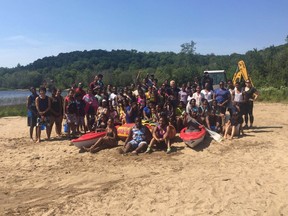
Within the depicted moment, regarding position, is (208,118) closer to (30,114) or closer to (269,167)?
(269,167)

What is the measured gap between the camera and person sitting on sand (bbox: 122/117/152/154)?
959cm

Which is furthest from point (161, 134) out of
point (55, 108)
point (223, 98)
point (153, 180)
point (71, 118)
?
point (55, 108)

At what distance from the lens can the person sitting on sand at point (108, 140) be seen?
10055 mm

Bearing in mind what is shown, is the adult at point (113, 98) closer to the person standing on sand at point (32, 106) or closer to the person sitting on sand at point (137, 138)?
the person sitting on sand at point (137, 138)

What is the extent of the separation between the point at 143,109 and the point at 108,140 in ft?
5.35

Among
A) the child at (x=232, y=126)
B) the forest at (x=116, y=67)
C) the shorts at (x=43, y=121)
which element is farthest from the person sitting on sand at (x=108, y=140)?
the forest at (x=116, y=67)

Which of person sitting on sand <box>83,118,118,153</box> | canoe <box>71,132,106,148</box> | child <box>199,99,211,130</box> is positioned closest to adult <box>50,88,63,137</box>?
canoe <box>71,132,106,148</box>

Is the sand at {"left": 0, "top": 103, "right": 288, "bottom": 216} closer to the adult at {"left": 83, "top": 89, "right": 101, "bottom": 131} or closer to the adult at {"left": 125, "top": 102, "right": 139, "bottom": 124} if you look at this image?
the adult at {"left": 125, "top": 102, "right": 139, "bottom": 124}

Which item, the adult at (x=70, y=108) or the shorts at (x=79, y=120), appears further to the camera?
the shorts at (x=79, y=120)

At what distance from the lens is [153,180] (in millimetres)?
7418

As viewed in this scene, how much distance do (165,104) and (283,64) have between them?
26.1 m

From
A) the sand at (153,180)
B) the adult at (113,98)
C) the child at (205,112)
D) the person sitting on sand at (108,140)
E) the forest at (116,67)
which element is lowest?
the sand at (153,180)

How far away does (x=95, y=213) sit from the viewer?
611cm

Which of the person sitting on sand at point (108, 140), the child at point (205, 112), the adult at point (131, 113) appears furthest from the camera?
the adult at point (131, 113)
